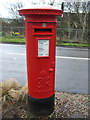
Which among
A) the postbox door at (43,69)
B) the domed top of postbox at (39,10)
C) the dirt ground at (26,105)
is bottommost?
the dirt ground at (26,105)

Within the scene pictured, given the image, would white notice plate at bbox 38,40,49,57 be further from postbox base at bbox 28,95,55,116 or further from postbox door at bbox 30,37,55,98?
postbox base at bbox 28,95,55,116

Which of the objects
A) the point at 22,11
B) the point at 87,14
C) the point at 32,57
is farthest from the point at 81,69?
the point at 87,14

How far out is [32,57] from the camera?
2393 mm

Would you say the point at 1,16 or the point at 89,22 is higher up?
the point at 1,16

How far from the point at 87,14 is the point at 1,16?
895 cm

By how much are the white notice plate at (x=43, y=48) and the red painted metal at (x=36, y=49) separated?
0.14ft

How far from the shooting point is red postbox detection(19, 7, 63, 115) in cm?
219

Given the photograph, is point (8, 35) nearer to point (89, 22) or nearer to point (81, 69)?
point (89, 22)

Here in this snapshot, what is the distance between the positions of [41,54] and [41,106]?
0.97m

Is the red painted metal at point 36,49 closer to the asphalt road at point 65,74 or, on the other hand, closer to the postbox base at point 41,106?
the postbox base at point 41,106

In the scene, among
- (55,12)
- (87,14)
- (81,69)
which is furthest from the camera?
(87,14)

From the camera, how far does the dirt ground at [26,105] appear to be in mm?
2743

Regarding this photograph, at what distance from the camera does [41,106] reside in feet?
8.71

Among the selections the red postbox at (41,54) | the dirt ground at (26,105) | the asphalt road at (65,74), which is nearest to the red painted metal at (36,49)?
the red postbox at (41,54)
